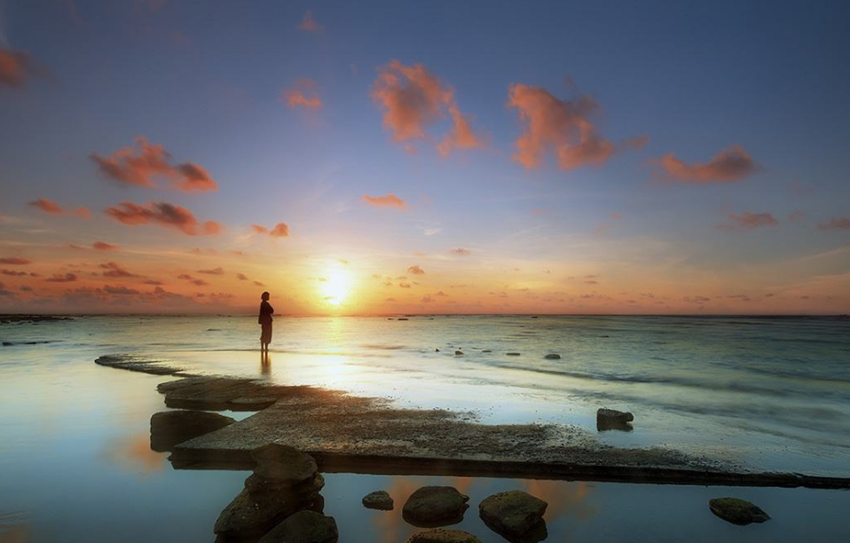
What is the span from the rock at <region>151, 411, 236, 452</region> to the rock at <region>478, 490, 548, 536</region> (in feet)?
21.3

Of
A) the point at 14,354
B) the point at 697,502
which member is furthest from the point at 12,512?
the point at 14,354

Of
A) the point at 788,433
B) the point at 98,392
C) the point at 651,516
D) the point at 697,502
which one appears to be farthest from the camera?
the point at 98,392

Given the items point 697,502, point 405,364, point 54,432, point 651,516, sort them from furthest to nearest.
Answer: point 405,364 → point 54,432 → point 697,502 → point 651,516

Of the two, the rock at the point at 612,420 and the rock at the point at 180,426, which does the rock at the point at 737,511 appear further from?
the rock at the point at 180,426

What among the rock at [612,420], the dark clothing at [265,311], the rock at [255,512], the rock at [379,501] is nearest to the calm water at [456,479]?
the rock at [379,501]

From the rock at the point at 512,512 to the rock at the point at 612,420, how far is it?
199 inches

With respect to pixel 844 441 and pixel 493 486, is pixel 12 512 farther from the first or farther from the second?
pixel 844 441

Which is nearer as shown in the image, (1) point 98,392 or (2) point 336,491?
(2) point 336,491

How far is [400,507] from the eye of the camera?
642 cm

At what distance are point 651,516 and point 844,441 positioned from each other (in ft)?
26.8

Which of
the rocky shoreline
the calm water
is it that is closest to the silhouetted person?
the calm water

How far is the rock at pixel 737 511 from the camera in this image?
6.04 meters

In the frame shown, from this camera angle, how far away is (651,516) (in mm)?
6188

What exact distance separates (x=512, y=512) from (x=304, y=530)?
2692 mm
